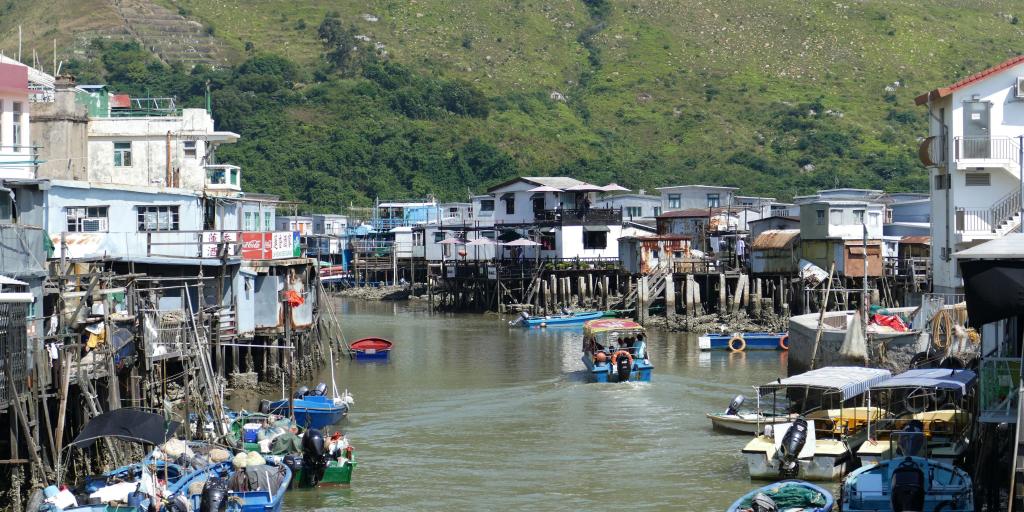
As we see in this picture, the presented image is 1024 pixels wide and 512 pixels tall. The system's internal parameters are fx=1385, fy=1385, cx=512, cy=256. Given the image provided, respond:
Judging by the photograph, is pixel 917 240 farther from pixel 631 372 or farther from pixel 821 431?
pixel 821 431

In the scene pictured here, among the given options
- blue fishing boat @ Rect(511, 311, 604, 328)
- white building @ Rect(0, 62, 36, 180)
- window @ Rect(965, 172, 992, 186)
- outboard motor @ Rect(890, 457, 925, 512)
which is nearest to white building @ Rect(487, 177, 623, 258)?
blue fishing boat @ Rect(511, 311, 604, 328)

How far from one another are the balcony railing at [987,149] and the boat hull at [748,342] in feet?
62.1

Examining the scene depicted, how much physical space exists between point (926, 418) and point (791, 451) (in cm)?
337

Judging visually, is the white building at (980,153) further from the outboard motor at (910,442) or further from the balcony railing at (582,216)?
the balcony railing at (582,216)

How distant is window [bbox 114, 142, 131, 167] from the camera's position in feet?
Answer: 190

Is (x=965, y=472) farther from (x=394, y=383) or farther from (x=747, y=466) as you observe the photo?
(x=394, y=383)

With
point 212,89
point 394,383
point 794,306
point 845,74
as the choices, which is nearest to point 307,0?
point 212,89

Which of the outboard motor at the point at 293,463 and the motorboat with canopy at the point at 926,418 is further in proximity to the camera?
the outboard motor at the point at 293,463

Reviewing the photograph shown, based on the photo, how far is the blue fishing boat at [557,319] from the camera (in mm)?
76500

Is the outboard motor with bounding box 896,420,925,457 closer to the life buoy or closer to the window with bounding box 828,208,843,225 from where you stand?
the life buoy

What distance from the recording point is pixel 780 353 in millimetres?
62562

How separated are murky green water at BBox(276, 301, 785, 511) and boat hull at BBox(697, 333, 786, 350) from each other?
3.41 ft

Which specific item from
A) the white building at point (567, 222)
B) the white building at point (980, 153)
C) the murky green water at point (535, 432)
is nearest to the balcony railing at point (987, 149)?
the white building at point (980, 153)

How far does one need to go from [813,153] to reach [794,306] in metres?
68.3
